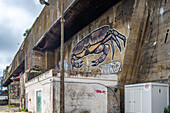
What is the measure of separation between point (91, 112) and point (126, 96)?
9.39 feet

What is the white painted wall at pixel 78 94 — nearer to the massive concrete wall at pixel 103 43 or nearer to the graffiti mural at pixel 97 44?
the massive concrete wall at pixel 103 43

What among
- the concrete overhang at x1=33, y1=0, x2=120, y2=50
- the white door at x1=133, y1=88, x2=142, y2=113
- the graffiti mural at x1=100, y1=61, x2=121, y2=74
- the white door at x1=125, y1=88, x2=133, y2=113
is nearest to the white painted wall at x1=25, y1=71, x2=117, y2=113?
the white door at x1=125, y1=88, x2=133, y2=113

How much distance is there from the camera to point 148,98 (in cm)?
1140

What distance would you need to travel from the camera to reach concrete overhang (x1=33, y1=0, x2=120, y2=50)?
62.0ft

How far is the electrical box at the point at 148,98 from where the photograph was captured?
11.3 m

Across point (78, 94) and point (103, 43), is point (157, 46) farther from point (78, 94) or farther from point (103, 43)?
point (78, 94)

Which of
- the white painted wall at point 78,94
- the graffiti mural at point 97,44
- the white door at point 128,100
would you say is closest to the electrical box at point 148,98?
the white door at point 128,100

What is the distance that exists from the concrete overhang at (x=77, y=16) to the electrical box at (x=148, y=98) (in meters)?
9.64

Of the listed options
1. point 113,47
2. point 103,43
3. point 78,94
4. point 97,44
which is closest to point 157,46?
point 113,47

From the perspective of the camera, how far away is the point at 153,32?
1485cm

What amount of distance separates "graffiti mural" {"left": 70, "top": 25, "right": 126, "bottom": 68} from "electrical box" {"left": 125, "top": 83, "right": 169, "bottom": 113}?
16.7 ft

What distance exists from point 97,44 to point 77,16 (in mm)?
4298

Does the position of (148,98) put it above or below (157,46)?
below

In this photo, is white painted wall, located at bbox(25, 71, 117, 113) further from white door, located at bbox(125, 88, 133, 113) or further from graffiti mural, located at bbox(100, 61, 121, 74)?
graffiti mural, located at bbox(100, 61, 121, 74)
